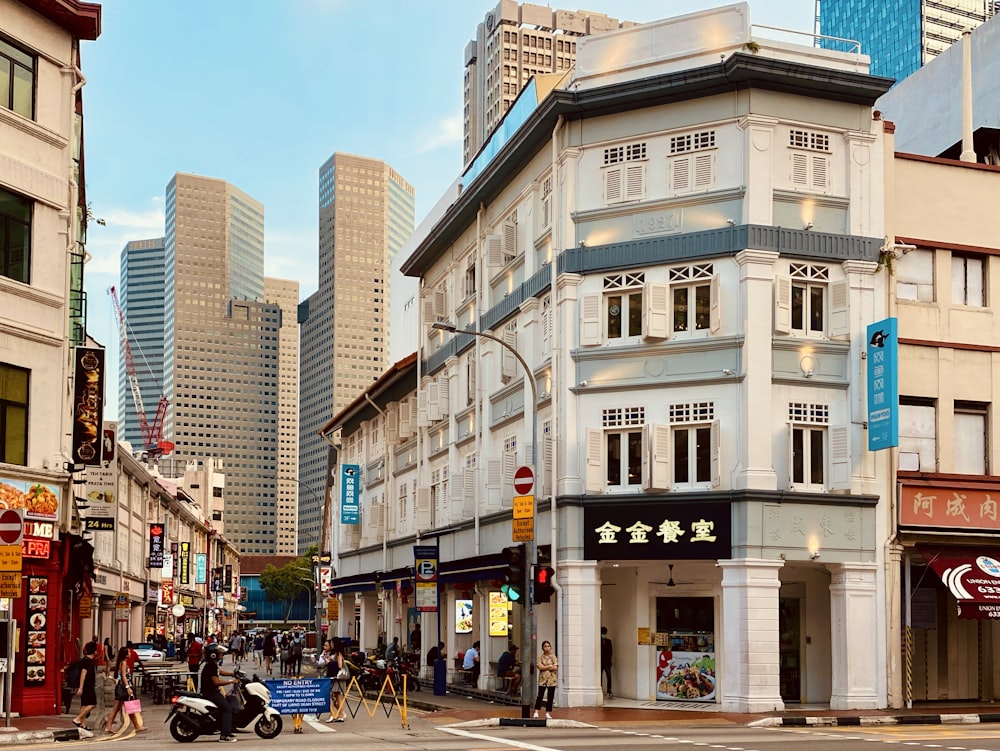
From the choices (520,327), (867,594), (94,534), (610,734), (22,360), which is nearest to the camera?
(610,734)

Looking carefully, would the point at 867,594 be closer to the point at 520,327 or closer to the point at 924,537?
the point at 924,537

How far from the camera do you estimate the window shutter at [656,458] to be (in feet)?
106

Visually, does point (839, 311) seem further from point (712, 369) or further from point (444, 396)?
point (444, 396)

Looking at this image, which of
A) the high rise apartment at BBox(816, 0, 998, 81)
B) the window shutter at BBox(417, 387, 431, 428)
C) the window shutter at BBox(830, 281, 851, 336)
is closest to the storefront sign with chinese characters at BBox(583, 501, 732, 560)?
the window shutter at BBox(830, 281, 851, 336)

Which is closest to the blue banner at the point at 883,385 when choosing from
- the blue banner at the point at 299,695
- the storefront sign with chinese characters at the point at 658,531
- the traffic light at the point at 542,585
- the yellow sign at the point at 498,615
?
the storefront sign with chinese characters at the point at 658,531

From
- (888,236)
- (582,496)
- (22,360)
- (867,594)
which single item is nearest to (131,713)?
(22,360)

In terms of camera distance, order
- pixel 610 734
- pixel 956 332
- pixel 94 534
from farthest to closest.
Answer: pixel 94 534 < pixel 956 332 < pixel 610 734

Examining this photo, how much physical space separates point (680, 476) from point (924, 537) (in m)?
6.15

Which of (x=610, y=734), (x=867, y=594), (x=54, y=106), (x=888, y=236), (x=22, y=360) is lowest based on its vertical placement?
(x=610, y=734)

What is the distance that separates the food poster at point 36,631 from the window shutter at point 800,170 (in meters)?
19.9

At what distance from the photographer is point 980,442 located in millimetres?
34375

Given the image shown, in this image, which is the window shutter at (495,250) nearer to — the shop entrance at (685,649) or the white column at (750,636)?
the shop entrance at (685,649)

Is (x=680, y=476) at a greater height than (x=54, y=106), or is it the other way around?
(x=54, y=106)

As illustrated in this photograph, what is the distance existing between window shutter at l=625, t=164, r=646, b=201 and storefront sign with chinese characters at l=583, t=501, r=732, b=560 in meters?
7.74
